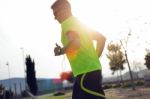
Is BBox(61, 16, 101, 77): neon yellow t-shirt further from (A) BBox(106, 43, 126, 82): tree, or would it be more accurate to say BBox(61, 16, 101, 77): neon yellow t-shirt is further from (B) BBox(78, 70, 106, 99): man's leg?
(A) BBox(106, 43, 126, 82): tree

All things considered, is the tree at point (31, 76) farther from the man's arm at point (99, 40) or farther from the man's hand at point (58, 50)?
the man's hand at point (58, 50)

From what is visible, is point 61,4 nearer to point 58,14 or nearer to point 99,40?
point 58,14

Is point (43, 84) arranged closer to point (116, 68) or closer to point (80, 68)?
point (116, 68)

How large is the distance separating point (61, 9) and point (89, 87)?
1.04 metres

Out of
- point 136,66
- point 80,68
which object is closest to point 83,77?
point 80,68

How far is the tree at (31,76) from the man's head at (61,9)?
87.5m

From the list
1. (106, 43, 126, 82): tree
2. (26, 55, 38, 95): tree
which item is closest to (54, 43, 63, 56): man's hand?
(106, 43, 126, 82): tree

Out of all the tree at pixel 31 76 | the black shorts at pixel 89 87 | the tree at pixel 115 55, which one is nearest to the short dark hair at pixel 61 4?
the black shorts at pixel 89 87

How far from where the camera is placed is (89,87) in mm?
4637

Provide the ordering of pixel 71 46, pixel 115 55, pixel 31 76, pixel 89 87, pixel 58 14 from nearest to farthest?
pixel 71 46
pixel 89 87
pixel 58 14
pixel 115 55
pixel 31 76

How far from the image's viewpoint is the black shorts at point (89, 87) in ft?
15.1

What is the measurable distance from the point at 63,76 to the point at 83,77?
16.4 inches

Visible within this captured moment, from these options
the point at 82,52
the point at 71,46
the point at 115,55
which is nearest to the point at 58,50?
the point at 71,46

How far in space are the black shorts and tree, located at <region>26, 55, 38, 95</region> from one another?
87.5 m
